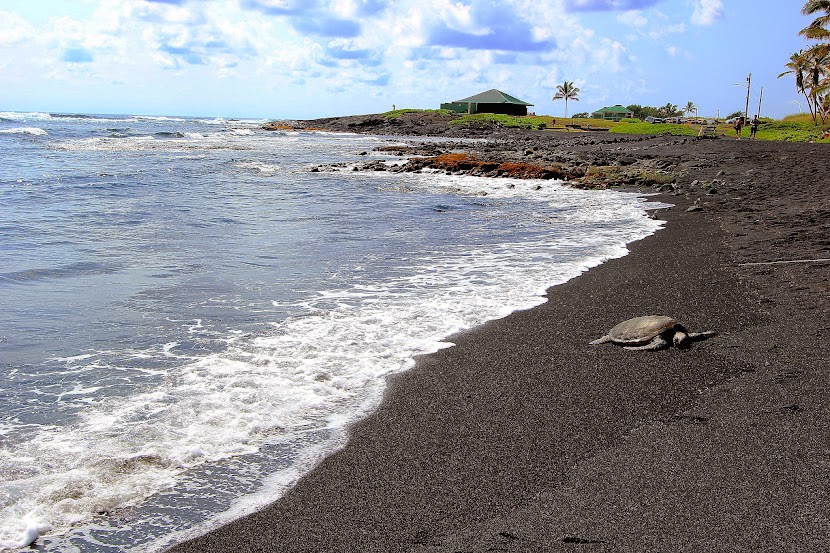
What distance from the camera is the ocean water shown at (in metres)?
4.31

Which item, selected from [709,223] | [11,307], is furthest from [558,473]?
[709,223]

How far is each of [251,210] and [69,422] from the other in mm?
14204

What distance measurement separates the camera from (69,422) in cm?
521

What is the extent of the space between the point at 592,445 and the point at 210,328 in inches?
187

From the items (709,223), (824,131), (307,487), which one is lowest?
(307,487)

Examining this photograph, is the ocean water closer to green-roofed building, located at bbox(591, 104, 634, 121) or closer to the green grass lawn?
the green grass lawn

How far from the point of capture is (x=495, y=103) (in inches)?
3750

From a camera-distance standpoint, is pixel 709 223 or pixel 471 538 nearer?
pixel 471 538

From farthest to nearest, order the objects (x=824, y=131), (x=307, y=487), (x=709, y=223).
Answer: (x=824, y=131) < (x=709, y=223) < (x=307, y=487)

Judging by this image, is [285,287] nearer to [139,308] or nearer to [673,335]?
[139,308]

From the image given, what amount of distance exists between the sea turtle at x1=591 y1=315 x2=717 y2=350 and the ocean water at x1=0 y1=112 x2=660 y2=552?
71.7 inches

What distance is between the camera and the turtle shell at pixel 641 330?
271 inches

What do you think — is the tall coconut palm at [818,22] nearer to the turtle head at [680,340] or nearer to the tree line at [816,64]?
the tree line at [816,64]

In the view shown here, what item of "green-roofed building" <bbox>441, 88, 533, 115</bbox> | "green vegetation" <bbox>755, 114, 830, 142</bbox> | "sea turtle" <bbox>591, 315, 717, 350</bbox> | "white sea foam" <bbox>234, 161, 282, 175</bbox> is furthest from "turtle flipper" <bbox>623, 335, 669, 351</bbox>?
"green-roofed building" <bbox>441, 88, 533, 115</bbox>
